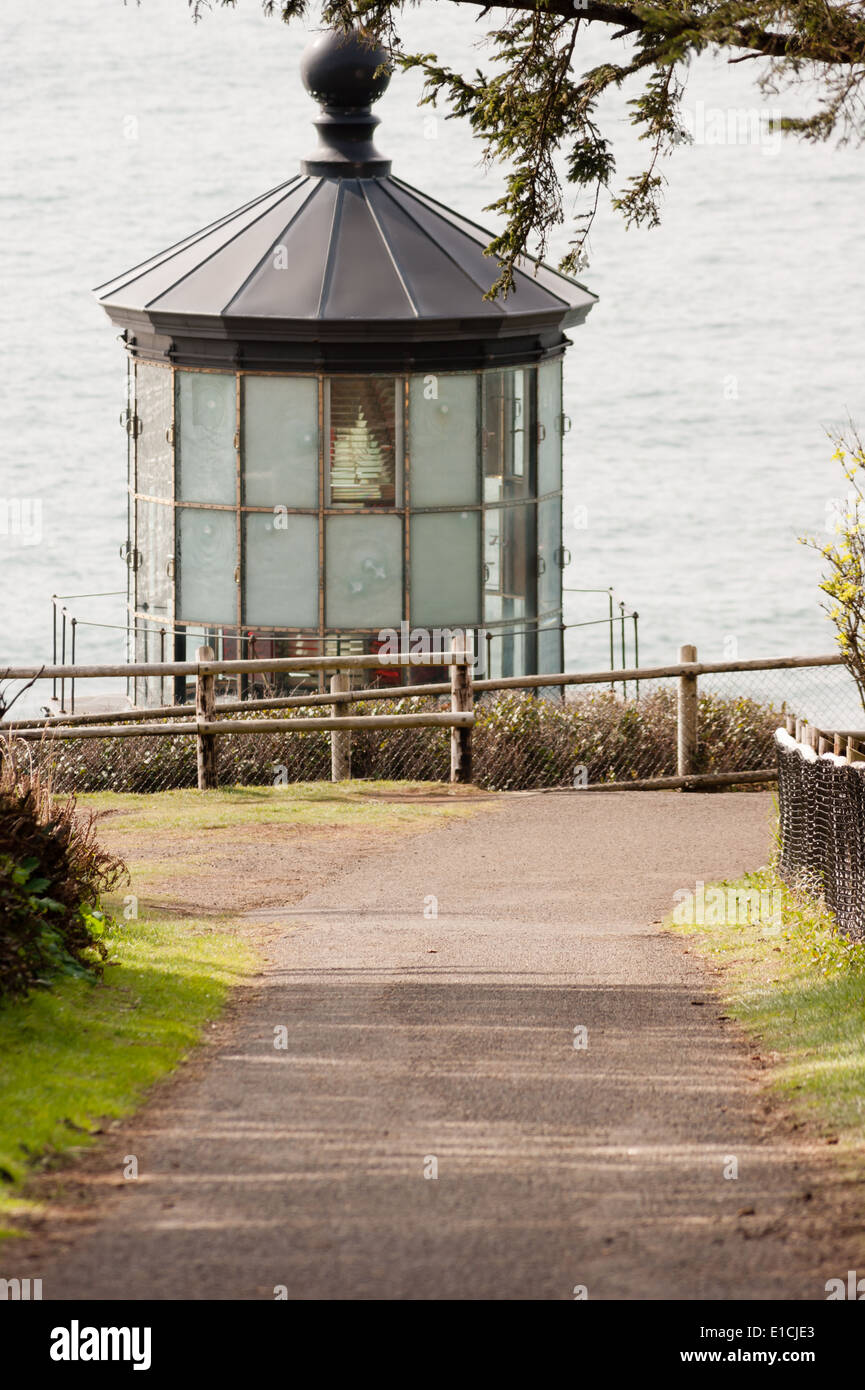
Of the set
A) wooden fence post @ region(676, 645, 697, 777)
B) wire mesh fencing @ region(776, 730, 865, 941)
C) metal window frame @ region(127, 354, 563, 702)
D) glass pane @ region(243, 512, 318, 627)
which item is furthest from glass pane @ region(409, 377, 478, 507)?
wire mesh fencing @ region(776, 730, 865, 941)

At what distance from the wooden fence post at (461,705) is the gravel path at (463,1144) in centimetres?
531

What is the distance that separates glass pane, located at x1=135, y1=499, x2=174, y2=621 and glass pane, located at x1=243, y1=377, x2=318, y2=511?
116 cm

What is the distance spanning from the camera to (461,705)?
1576 centimetres

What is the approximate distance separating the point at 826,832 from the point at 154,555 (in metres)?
9.65

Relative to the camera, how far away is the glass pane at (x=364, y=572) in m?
16.9

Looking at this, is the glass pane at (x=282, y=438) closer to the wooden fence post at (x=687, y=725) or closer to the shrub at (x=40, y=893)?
the wooden fence post at (x=687, y=725)

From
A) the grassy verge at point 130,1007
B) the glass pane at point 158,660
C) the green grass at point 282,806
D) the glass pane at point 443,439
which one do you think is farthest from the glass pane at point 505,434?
the grassy verge at point 130,1007

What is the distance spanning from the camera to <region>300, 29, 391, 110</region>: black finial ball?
56.7 ft

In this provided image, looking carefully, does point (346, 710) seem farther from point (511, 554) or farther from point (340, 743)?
point (511, 554)

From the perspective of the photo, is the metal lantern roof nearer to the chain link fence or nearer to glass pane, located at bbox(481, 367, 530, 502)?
glass pane, located at bbox(481, 367, 530, 502)

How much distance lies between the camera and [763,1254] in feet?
17.0

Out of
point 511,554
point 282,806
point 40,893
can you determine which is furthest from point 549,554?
point 40,893
